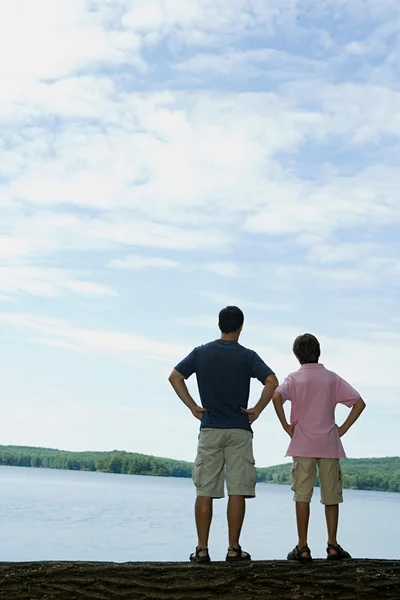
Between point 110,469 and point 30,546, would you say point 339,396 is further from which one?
point 110,469

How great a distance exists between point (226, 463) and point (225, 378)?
2.18 feet


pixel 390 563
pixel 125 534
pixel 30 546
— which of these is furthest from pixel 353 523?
pixel 390 563

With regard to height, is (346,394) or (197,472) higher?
(346,394)

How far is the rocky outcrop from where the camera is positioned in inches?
236

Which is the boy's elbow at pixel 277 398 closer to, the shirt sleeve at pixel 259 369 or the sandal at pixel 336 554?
the shirt sleeve at pixel 259 369

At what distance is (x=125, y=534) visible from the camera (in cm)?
4238

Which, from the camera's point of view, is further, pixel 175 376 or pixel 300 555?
pixel 175 376

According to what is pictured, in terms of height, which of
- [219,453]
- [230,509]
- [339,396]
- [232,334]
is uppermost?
[232,334]

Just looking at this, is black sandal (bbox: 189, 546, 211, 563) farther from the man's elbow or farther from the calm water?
the calm water

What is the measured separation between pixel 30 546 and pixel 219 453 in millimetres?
31055

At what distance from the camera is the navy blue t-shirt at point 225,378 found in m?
6.49

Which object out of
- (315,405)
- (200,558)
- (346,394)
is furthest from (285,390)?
(200,558)

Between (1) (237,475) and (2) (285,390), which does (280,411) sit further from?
(1) (237,475)

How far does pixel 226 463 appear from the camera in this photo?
6.48 m
